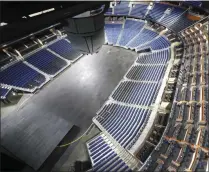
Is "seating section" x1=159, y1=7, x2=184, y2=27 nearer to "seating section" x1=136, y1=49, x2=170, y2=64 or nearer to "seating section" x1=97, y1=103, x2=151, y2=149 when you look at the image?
"seating section" x1=136, y1=49, x2=170, y2=64

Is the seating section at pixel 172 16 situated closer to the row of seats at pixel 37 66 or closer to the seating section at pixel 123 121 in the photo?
the row of seats at pixel 37 66

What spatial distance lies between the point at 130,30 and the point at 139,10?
577 cm

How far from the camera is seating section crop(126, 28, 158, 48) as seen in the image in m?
28.2

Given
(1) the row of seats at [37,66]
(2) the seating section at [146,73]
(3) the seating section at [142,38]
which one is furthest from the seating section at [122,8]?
(2) the seating section at [146,73]

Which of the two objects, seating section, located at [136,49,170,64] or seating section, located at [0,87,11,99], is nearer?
seating section, located at [0,87,11,99]

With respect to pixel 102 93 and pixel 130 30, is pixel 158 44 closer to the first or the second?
pixel 130 30

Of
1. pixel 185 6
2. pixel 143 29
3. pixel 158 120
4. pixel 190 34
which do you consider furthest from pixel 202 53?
pixel 185 6

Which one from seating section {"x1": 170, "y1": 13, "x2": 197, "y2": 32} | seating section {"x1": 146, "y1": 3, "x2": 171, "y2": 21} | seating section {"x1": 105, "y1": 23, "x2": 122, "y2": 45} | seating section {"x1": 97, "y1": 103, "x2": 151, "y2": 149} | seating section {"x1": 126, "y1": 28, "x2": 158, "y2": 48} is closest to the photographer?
seating section {"x1": 97, "y1": 103, "x2": 151, "y2": 149}

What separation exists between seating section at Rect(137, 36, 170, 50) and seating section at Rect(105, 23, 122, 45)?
18.8 feet

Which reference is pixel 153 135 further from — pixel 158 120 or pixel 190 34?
pixel 190 34

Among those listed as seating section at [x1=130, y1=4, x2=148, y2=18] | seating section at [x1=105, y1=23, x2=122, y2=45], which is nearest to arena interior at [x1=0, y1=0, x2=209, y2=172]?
seating section at [x1=105, y1=23, x2=122, y2=45]

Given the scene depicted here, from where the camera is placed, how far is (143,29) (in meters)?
30.7

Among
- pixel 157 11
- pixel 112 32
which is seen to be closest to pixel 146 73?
pixel 112 32

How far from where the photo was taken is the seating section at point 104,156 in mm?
12554
